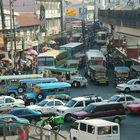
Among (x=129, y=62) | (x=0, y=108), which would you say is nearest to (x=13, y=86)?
(x=0, y=108)

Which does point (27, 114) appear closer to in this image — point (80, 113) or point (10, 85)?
A: point (80, 113)

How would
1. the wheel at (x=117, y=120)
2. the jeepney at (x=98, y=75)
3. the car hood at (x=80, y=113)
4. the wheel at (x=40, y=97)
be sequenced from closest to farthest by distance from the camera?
the car hood at (x=80, y=113) < the wheel at (x=117, y=120) < the wheel at (x=40, y=97) < the jeepney at (x=98, y=75)

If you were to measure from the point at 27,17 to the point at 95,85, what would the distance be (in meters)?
32.7

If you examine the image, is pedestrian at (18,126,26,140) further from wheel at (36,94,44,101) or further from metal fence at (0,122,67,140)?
wheel at (36,94,44,101)

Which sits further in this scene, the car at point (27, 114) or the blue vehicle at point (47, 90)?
the blue vehicle at point (47, 90)

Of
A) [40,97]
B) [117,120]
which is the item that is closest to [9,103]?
[40,97]

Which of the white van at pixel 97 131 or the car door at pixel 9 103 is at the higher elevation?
the white van at pixel 97 131

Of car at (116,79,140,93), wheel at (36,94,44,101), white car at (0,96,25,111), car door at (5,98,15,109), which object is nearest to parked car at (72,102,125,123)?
white car at (0,96,25,111)

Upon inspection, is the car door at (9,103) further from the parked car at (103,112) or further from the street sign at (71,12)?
the street sign at (71,12)

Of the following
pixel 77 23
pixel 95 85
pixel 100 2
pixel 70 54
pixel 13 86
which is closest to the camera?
pixel 13 86

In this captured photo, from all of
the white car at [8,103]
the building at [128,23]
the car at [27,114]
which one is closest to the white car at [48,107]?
the white car at [8,103]

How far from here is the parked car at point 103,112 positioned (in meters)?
24.1

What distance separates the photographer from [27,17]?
237 feet

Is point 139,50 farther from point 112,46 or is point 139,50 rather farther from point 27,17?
point 27,17
